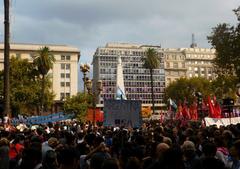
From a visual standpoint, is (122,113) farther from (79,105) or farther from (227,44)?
(79,105)

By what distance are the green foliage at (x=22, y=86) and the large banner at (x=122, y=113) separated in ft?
173

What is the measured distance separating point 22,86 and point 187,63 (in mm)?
112885

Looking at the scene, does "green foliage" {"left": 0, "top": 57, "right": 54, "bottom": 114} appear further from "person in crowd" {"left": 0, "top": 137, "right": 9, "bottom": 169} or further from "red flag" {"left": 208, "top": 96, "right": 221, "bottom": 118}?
"person in crowd" {"left": 0, "top": 137, "right": 9, "bottom": 169}

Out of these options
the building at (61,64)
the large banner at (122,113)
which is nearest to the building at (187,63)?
the building at (61,64)

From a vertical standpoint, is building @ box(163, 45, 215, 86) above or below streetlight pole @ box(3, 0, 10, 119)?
above

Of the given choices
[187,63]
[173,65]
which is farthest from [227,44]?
[187,63]

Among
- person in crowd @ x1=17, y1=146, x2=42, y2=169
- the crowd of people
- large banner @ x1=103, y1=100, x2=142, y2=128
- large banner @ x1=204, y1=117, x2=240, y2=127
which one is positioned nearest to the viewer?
the crowd of people

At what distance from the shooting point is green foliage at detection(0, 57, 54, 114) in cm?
6881

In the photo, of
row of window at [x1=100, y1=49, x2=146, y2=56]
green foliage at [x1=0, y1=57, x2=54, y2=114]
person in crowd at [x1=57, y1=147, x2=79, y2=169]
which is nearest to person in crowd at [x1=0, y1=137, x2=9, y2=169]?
person in crowd at [x1=57, y1=147, x2=79, y2=169]

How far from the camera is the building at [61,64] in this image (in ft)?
376

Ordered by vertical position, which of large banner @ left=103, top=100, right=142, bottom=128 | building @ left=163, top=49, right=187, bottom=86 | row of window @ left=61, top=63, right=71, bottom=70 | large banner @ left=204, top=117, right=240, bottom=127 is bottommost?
large banner @ left=204, top=117, right=240, bottom=127

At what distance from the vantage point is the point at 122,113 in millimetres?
17625

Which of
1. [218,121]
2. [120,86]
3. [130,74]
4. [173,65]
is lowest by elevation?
[218,121]

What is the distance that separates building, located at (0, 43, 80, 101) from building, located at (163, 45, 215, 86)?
172 ft
